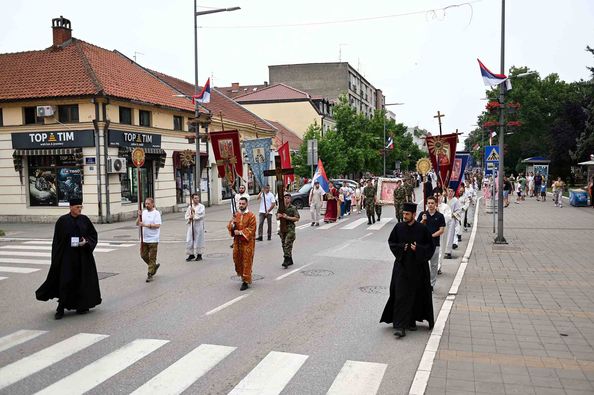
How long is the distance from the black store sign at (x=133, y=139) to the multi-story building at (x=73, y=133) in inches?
1.8

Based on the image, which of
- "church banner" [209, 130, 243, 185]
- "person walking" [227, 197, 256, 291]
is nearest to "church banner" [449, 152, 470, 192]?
"church banner" [209, 130, 243, 185]

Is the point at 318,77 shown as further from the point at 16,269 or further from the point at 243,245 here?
the point at 243,245

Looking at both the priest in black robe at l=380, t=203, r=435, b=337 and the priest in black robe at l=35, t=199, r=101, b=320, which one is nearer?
the priest in black robe at l=380, t=203, r=435, b=337

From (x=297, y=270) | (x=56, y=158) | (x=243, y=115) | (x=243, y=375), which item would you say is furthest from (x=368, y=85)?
(x=243, y=375)

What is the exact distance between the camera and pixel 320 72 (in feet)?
246

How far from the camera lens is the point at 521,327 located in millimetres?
7648

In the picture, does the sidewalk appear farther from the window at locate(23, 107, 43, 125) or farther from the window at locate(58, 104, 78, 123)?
the window at locate(23, 107, 43, 125)

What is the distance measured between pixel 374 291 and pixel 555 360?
4172mm

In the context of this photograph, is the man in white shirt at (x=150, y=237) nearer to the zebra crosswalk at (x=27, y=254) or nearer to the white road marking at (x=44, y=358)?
the zebra crosswalk at (x=27, y=254)

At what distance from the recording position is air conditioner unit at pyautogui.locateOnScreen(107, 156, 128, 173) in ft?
77.2

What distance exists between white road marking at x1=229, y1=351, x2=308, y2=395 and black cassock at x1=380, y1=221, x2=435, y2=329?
1593mm

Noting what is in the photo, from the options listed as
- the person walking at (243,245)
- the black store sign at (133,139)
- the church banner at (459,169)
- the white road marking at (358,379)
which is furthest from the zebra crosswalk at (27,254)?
the church banner at (459,169)

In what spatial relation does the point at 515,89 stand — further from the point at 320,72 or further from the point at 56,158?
the point at 56,158

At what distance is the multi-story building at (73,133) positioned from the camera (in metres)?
23.5
